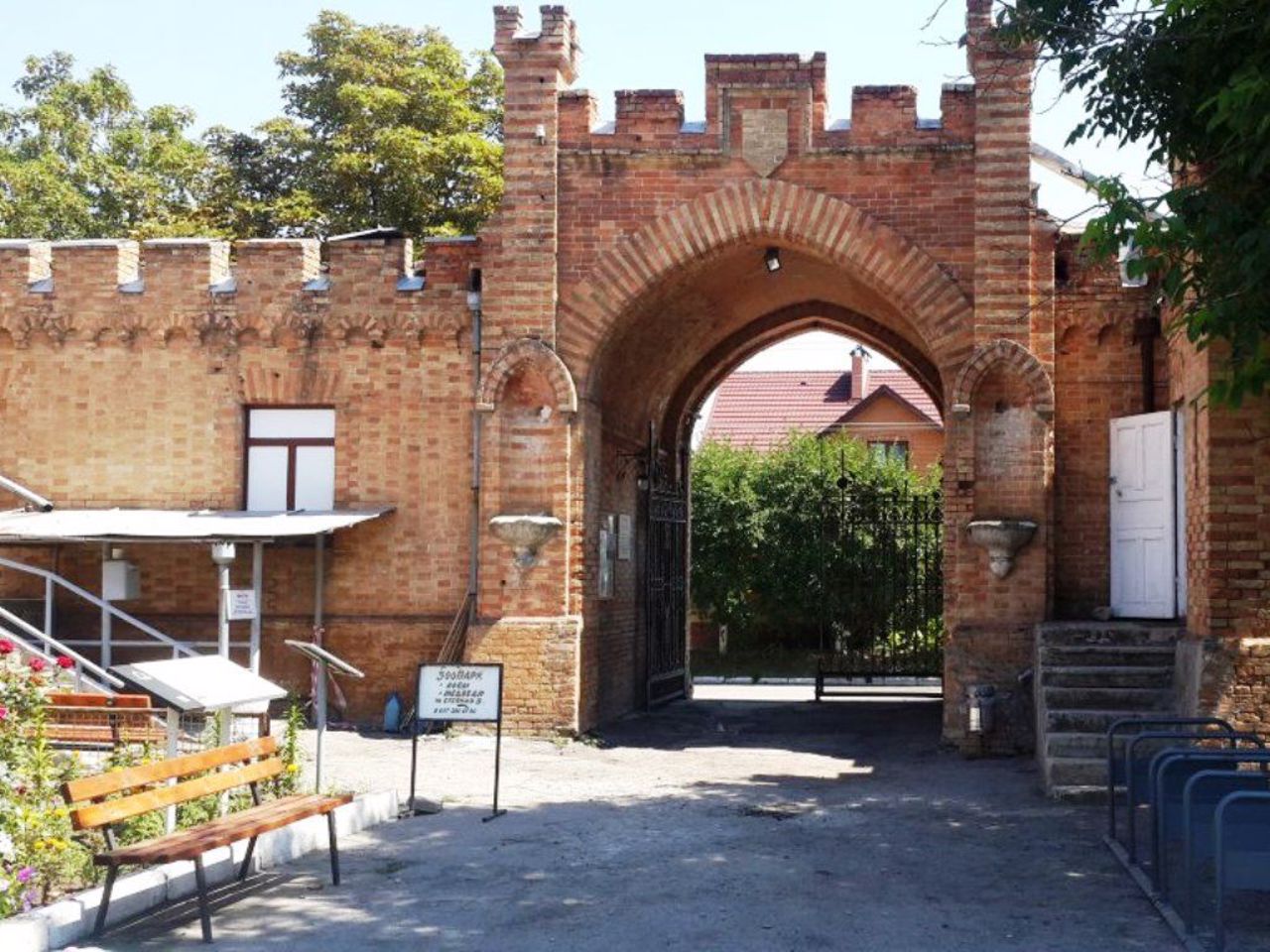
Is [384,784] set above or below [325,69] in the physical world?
below

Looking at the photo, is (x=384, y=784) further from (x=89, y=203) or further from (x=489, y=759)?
(x=89, y=203)

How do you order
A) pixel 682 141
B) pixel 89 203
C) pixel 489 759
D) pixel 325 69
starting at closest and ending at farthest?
pixel 489 759
pixel 682 141
pixel 325 69
pixel 89 203

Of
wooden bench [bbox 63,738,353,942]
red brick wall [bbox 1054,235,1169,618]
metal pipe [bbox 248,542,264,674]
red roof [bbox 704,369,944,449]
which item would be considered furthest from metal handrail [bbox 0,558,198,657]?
red roof [bbox 704,369,944,449]

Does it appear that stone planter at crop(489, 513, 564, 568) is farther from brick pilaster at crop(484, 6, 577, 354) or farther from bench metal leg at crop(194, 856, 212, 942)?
bench metal leg at crop(194, 856, 212, 942)

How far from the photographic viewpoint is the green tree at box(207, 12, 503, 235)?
30047mm

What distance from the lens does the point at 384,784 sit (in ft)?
42.2

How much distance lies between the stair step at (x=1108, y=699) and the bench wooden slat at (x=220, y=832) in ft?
22.6

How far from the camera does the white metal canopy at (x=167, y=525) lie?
1603cm

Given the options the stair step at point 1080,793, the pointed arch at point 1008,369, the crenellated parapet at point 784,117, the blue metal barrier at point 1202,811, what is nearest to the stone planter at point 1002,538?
the pointed arch at point 1008,369

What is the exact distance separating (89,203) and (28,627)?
22.2 meters

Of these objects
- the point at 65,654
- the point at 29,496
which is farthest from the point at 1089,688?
the point at 29,496

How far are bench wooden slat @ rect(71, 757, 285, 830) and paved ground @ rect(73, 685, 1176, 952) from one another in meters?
0.65

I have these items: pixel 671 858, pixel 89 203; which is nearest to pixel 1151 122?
pixel 671 858

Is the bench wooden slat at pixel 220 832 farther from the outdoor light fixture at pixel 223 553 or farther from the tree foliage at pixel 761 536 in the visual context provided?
the tree foliage at pixel 761 536
